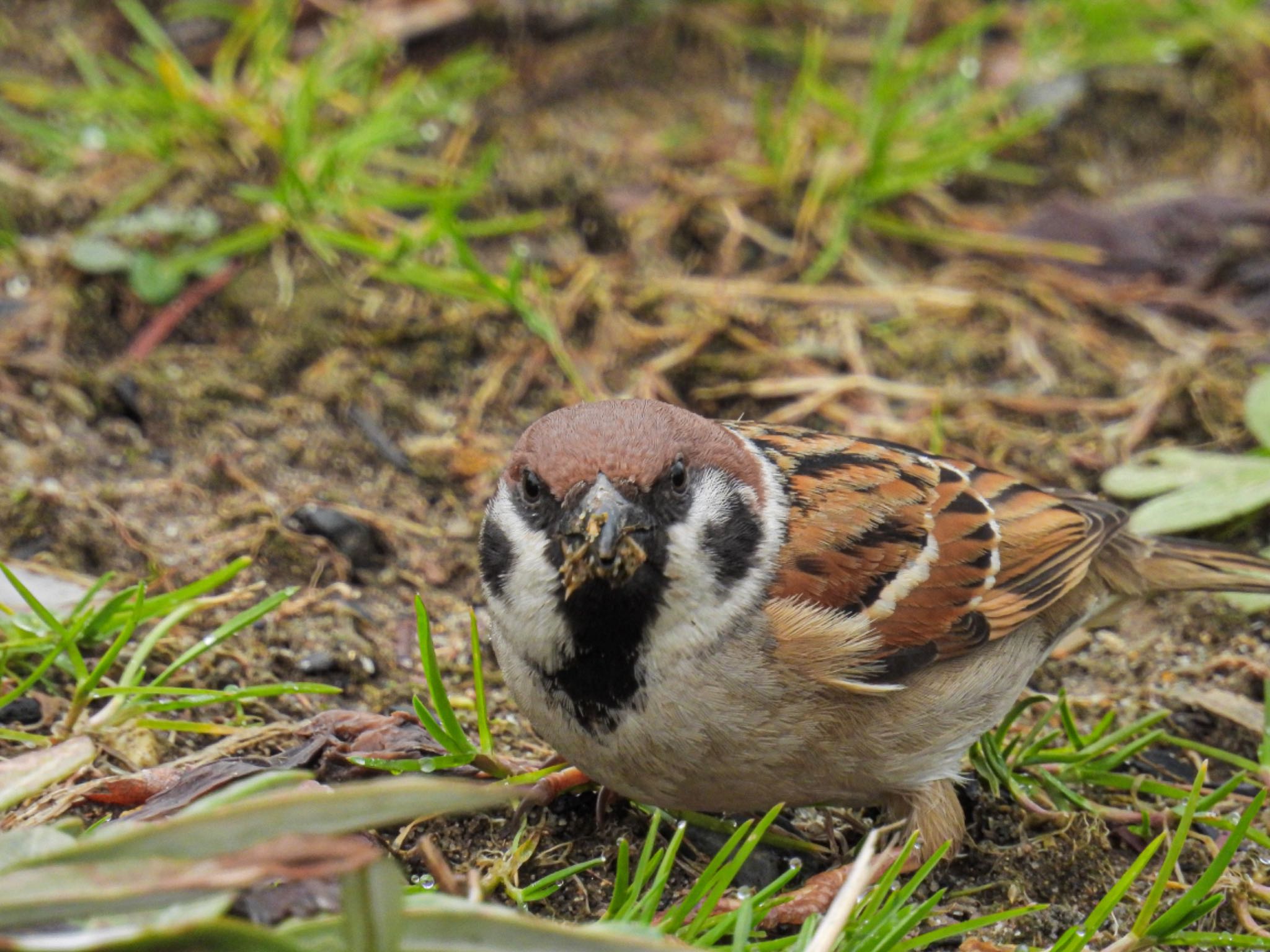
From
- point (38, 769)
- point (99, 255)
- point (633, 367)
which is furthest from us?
point (633, 367)

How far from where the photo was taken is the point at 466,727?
3.26 meters

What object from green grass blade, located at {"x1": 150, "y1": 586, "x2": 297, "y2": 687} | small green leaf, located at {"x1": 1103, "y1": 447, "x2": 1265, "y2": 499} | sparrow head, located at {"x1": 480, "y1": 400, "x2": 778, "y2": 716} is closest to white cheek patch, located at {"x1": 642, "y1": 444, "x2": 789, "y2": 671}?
sparrow head, located at {"x1": 480, "y1": 400, "x2": 778, "y2": 716}

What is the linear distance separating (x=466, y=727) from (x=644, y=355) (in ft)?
6.08

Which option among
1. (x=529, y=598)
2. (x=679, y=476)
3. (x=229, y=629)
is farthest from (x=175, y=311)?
(x=679, y=476)

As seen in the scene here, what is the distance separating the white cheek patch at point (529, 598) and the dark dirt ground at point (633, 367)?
0.40m

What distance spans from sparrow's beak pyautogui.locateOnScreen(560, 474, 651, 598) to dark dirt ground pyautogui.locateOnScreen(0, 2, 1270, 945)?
0.63 m

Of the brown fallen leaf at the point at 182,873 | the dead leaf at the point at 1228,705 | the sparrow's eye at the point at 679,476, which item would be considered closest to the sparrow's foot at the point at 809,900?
the sparrow's eye at the point at 679,476

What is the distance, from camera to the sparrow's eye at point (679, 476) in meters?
2.75

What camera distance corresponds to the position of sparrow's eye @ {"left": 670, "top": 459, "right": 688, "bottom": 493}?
9.01 ft

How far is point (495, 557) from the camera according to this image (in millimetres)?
2861

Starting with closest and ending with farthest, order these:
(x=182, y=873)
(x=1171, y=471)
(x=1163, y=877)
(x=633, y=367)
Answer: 1. (x=182, y=873)
2. (x=1163, y=877)
3. (x=1171, y=471)
4. (x=633, y=367)

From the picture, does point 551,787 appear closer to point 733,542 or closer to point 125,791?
point 733,542

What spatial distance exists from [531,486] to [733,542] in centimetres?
42

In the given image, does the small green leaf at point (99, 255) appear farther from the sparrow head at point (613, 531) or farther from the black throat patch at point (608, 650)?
the black throat patch at point (608, 650)
